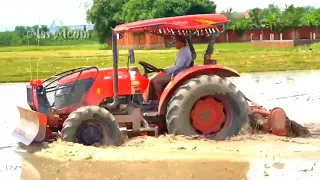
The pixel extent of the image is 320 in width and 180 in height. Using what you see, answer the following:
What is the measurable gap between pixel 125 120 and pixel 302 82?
13.6 m

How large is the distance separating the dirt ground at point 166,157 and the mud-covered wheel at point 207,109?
230mm

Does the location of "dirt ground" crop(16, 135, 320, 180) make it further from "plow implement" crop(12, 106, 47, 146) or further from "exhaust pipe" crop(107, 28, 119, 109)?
"exhaust pipe" crop(107, 28, 119, 109)

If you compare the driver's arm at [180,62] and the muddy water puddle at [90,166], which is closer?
the muddy water puddle at [90,166]

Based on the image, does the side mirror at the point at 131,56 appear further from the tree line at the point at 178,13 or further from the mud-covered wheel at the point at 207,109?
the tree line at the point at 178,13

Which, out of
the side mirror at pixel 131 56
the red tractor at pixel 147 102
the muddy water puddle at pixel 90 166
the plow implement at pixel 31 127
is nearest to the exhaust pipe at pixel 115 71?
the red tractor at pixel 147 102

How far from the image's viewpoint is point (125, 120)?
10430 mm

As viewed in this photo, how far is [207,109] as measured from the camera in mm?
10477

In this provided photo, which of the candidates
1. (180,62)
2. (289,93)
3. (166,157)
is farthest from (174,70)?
(289,93)

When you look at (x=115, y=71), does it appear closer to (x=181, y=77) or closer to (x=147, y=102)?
(x=147, y=102)

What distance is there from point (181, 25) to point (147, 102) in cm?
144

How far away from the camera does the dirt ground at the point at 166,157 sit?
8.38m

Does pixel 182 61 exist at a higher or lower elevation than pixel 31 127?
higher

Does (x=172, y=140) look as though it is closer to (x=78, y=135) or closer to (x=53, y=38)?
(x=78, y=135)

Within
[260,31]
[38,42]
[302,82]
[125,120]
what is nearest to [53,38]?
[38,42]
